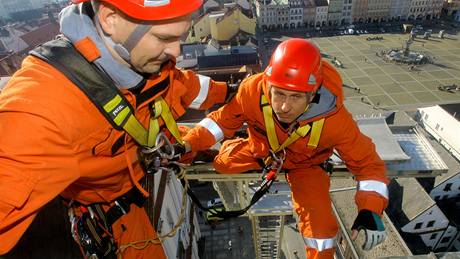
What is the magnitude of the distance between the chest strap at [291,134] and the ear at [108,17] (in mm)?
3224

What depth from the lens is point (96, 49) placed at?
3293 millimetres

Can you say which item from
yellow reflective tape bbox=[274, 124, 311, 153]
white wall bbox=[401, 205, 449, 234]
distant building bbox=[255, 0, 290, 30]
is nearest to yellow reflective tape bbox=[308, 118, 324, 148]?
yellow reflective tape bbox=[274, 124, 311, 153]

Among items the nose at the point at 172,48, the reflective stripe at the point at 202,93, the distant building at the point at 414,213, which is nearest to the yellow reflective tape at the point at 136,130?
the nose at the point at 172,48

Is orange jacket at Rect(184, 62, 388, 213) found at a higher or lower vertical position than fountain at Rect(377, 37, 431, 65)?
higher

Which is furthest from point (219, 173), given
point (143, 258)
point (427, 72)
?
point (427, 72)

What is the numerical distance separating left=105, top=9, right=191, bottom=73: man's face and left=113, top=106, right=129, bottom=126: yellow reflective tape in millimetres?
518

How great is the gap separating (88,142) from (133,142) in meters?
0.90

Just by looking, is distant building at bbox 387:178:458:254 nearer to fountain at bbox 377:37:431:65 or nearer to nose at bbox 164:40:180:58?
nose at bbox 164:40:180:58

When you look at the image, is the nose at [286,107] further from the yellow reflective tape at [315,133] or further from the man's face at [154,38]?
the man's face at [154,38]

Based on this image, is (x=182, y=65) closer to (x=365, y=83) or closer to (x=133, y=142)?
(x=365, y=83)

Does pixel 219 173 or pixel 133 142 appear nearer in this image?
pixel 133 142

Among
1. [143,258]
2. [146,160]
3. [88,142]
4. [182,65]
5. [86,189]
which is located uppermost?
[88,142]

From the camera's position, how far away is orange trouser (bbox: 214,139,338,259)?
18.8ft

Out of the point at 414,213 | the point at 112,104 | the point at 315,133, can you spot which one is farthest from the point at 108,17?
the point at 414,213
